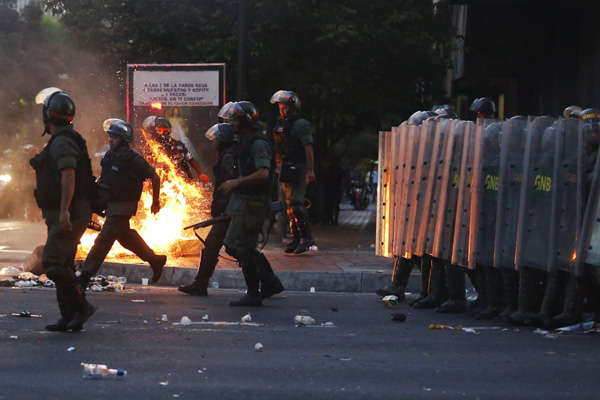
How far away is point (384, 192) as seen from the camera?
1041 cm

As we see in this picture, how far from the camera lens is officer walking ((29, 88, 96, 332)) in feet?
24.7

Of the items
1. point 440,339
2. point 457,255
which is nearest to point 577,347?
point 440,339

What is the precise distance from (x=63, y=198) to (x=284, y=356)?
6.22 ft

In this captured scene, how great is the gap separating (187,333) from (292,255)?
5.57 metres

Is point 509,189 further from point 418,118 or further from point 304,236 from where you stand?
point 304,236

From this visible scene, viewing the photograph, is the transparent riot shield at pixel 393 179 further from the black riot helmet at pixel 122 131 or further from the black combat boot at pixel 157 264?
the black riot helmet at pixel 122 131

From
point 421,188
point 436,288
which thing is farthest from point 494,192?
point 436,288

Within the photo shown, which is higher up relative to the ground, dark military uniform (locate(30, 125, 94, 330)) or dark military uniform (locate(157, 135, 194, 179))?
dark military uniform (locate(157, 135, 194, 179))

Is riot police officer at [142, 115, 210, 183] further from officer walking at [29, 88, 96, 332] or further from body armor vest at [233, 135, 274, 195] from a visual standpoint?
officer walking at [29, 88, 96, 332]

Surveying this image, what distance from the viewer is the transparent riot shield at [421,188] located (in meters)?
9.44

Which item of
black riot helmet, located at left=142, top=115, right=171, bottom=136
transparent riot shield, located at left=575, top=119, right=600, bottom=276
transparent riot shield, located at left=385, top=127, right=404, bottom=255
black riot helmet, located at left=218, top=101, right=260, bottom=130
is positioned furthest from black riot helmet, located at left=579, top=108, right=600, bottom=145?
black riot helmet, located at left=142, top=115, right=171, bottom=136

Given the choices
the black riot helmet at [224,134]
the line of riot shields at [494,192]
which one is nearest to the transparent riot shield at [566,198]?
the line of riot shields at [494,192]

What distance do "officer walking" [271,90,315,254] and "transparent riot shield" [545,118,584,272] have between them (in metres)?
4.36

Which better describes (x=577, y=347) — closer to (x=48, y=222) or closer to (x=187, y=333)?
(x=187, y=333)
